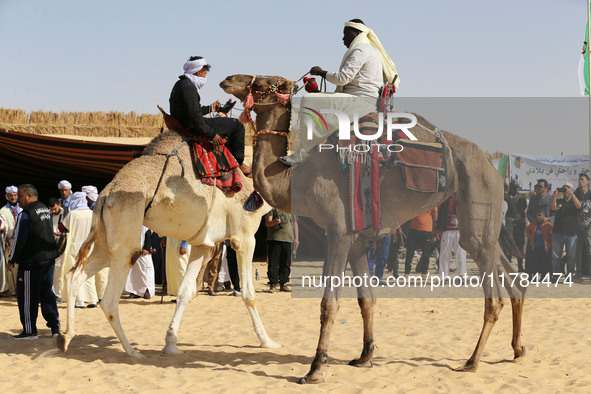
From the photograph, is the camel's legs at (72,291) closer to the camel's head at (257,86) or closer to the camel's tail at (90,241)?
the camel's tail at (90,241)

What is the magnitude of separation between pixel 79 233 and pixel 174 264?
2046mm

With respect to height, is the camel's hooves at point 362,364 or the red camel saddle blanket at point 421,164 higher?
the red camel saddle blanket at point 421,164

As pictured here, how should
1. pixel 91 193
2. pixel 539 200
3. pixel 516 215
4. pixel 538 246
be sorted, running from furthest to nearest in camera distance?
1. pixel 91 193
2. pixel 539 200
3. pixel 516 215
4. pixel 538 246

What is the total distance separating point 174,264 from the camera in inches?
508

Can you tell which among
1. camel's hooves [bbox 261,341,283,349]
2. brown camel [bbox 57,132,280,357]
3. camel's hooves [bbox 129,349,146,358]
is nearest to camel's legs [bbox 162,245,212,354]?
brown camel [bbox 57,132,280,357]

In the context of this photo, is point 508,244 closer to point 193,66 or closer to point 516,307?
point 516,307

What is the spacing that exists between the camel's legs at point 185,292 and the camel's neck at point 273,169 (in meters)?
1.89

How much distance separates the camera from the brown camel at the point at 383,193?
6.50m

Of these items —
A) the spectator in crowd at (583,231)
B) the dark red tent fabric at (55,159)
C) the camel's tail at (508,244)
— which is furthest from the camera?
the dark red tent fabric at (55,159)

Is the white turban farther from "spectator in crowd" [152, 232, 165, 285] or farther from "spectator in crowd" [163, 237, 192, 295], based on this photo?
"spectator in crowd" [152, 232, 165, 285]

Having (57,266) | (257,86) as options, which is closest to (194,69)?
(257,86)

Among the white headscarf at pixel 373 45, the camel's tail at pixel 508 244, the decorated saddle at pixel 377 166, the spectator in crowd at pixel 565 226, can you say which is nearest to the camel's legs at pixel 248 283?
the decorated saddle at pixel 377 166

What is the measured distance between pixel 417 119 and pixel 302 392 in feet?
9.49

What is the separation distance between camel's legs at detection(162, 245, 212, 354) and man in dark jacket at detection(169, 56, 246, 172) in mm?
1222
